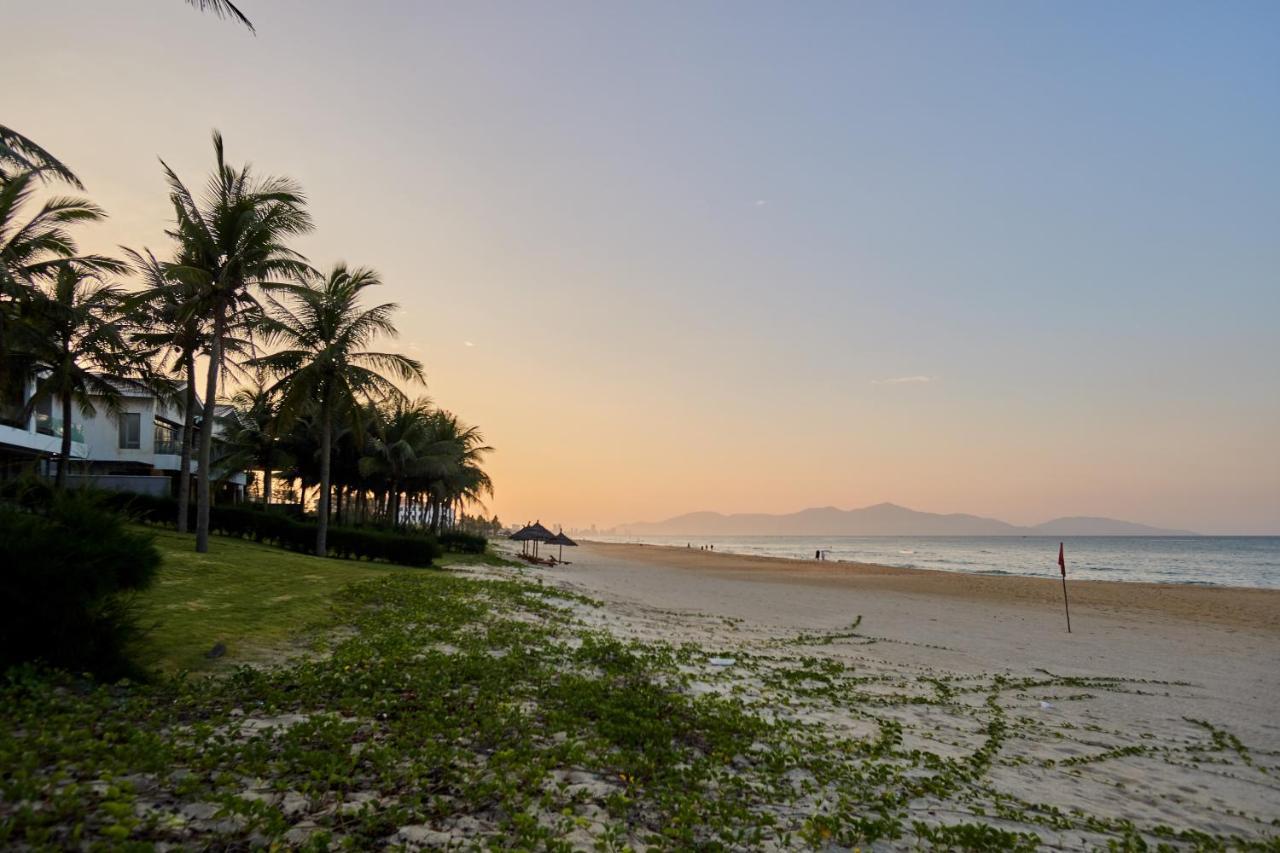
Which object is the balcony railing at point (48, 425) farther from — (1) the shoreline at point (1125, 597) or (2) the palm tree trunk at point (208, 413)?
(1) the shoreline at point (1125, 597)

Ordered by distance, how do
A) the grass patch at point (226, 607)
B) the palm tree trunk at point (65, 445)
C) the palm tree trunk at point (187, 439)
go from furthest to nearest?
the palm tree trunk at point (187, 439), the palm tree trunk at point (65, 445), the grass patch at point (226, 607)

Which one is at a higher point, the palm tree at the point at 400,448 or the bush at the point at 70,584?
the palm tree at the point at 400,448

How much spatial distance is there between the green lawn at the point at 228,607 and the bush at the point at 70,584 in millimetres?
545

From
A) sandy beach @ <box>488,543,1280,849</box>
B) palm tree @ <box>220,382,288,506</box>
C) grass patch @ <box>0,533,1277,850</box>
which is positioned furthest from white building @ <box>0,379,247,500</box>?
sandy beach @ <box>488,543,1280,849</box>

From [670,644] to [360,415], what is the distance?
54.8 feet

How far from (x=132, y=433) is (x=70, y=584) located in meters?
42.5

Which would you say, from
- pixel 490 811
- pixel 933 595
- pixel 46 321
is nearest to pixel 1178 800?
pixel 490 811

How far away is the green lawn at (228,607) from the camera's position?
813 centimetres

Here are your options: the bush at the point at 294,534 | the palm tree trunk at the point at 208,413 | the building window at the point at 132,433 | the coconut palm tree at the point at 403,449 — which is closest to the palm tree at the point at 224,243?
the palm tree trunk at the point at 208,413

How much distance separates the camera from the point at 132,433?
40.5 meters

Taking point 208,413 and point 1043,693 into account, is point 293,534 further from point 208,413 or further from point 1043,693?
point 1043,693

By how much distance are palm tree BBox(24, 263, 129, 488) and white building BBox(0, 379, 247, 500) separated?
10.9 ft

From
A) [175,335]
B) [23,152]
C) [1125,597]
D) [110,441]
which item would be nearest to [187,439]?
[175,335]

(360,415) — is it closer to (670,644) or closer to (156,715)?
(670,644)
